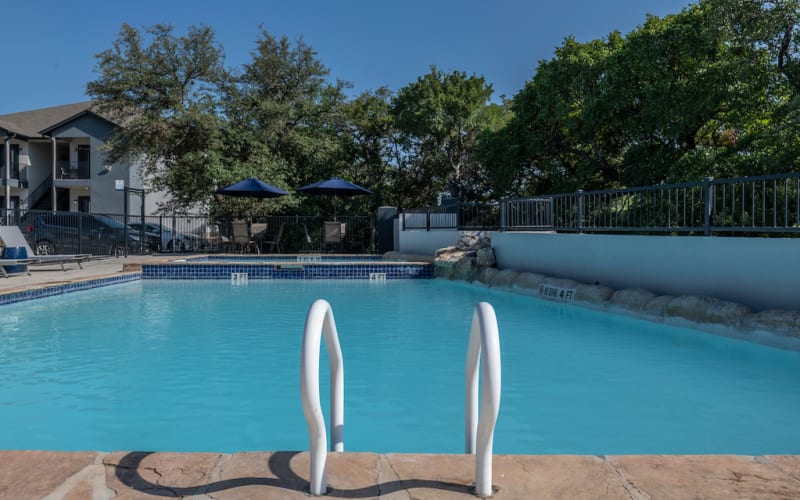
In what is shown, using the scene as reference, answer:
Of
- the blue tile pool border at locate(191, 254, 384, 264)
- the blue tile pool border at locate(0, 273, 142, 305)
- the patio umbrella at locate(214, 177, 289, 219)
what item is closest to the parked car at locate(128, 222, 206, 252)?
the blue tile pool border at locate(191, 254, 384, 264)

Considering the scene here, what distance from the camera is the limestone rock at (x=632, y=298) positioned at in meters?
7.62

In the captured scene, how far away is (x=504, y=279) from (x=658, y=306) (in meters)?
4.24

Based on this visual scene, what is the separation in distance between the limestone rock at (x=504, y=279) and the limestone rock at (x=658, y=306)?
3680 mm

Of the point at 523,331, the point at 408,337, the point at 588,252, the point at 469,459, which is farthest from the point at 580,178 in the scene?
the point at 469,459

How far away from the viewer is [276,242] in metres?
19.7

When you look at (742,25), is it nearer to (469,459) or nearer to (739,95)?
(739,95)

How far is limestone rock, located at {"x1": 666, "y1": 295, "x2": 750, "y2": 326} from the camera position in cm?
628

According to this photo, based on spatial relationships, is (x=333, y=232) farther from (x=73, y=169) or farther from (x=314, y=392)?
(x=73, y=169)

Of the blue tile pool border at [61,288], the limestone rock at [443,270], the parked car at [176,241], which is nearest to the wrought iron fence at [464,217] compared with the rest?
the limestone rock at [443,270]

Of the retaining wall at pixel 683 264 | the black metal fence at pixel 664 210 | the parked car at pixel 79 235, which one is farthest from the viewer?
the parked car at pixel 79 235

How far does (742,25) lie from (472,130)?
35.3ft

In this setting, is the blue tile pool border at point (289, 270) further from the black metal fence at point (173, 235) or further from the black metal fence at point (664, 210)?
the black metal fence at point (173, 235)

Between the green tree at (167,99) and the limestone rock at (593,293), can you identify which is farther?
the green tree at (167,99)

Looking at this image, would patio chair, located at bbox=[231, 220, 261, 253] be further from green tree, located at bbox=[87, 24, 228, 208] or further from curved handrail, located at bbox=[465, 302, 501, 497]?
curved handrail, located at bbox=[465, 302, 501, 497]
